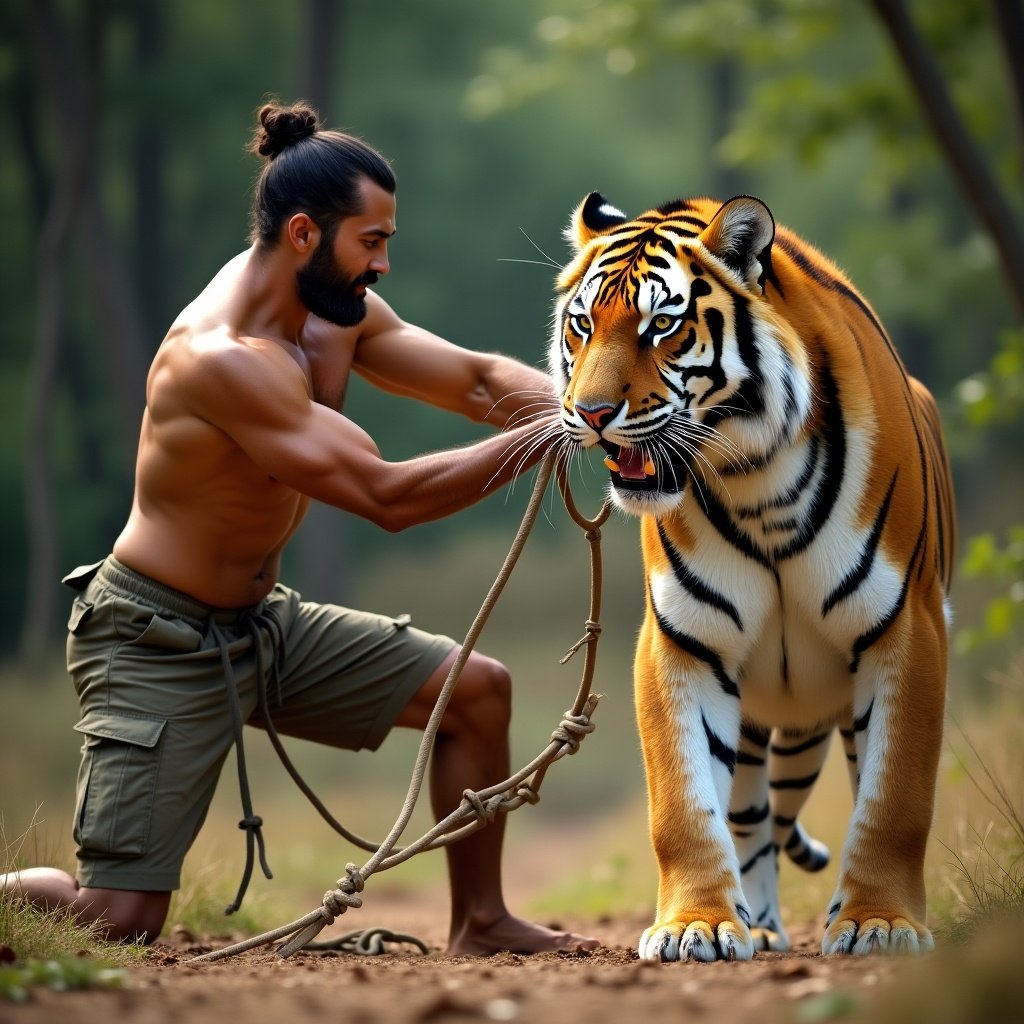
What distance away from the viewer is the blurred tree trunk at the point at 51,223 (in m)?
11.6

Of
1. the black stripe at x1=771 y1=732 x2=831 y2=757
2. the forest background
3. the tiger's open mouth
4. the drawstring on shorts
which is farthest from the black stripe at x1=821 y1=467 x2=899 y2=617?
the forest background

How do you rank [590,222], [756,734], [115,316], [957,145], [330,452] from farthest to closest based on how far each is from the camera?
[115,316], [957,145], [756,734], [590,222], [330,452]

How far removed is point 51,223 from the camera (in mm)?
11883

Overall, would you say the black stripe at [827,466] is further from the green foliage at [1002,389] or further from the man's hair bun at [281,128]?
the green foliage at [1002,389]

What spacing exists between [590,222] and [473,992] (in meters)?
1.93

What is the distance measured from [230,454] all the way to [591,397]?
1.09m

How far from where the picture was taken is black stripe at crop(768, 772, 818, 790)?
4.33 meters

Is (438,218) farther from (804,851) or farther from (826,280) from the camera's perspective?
(826,280)

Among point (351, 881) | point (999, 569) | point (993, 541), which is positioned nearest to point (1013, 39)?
point (993, 541)

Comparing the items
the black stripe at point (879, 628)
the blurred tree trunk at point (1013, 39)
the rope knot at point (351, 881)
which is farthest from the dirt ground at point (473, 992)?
the blurred tree trunk at point (1013, 39)

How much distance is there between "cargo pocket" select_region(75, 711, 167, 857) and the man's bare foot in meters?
0.89

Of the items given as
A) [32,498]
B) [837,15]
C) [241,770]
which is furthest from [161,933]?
[32,498]

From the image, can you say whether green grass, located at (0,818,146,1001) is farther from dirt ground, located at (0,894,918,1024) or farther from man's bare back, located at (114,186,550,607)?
man's bare back, located at (114,186,550,607)

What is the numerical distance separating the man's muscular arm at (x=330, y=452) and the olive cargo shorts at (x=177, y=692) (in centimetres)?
54
